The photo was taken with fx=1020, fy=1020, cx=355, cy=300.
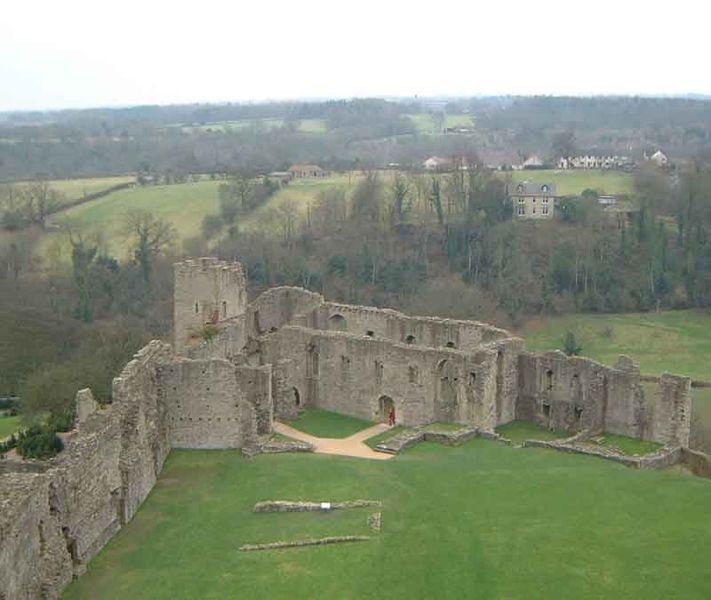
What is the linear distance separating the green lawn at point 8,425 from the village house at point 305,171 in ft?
233

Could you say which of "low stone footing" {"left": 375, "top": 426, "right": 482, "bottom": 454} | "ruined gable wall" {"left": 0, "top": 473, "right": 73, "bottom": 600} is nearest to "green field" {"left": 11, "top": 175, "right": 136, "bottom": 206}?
"low stone footing" {"left": 375, "top": 426, "right": 482, "bottom": 454}

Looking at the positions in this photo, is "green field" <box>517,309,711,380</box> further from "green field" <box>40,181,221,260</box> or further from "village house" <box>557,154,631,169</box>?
"village house" <box>557,154,631,169</box>

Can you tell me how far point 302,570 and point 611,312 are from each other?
5474 cm

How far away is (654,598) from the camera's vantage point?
74.1 feet

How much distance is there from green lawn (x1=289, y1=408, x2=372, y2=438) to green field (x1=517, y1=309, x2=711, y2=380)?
1113 inches

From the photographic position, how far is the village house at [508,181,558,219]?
9062 cm

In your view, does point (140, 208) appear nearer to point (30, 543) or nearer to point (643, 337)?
point (643, 337)

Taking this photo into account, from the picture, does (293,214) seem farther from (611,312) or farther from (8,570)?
(8,570)

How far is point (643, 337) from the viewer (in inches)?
2729

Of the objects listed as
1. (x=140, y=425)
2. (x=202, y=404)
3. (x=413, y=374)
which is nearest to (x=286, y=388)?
(x=413, y=374)

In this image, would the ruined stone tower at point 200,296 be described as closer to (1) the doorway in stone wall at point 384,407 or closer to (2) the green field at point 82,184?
(1) the doorway in stone wall at point 384,407

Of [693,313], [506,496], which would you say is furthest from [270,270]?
[506,496]

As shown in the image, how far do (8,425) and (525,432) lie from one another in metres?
23.1

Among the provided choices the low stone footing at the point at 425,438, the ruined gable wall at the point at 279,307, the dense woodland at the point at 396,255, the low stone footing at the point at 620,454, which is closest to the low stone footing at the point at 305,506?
the low stone footing at the point at 425,438
